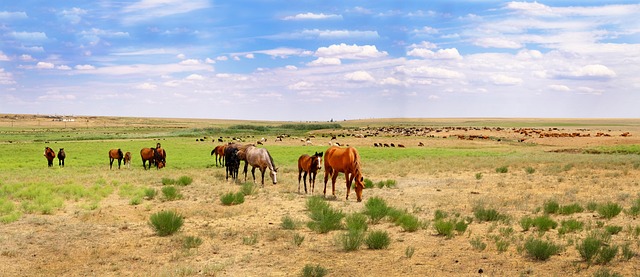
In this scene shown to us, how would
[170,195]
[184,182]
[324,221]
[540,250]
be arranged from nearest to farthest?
[540,250] → [324,221] → [170,195] → [184,182]

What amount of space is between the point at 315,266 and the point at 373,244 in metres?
1.81

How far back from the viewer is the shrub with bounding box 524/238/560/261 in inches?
389

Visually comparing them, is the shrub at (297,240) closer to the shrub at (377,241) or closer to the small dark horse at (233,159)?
the shrub at (377,241)

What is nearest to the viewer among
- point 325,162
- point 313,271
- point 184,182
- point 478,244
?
point 313,271

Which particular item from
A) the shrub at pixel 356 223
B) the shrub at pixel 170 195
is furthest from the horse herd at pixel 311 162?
the shrub at pixel 356 223

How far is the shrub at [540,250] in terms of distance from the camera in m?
9.88

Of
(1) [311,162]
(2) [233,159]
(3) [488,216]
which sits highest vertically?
(1) [311,162]

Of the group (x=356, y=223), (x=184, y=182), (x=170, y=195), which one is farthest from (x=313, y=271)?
(x=184, y=182)

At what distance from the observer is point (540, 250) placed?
32.3 feet

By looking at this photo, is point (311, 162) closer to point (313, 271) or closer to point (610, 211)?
point (610, 211)

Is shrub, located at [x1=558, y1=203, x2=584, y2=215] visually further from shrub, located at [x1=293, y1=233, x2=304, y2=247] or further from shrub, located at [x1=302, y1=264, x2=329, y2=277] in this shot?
shrub, located at [x1=302, y1=264, x2=329, y2=277]

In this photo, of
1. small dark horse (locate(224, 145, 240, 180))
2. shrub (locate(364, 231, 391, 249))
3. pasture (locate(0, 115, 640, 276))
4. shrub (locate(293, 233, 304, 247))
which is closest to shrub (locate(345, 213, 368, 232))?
pasture (locate(0, 115, 640, 276))

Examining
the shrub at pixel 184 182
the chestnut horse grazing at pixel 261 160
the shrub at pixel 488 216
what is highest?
the chestnut horse grazing at pixel 261 160

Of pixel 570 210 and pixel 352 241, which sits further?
pixel 570 210
